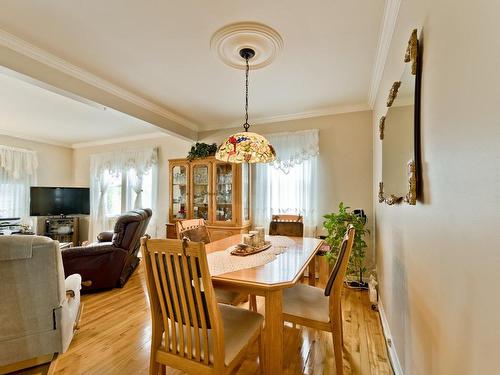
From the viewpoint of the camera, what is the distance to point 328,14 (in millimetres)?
1785

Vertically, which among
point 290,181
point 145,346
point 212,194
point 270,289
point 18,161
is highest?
point 18,161

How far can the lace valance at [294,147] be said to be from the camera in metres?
3.64

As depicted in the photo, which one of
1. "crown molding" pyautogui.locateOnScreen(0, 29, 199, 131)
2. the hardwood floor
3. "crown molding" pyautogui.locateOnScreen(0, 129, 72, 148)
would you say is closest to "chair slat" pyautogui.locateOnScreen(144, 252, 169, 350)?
the hardwood floor

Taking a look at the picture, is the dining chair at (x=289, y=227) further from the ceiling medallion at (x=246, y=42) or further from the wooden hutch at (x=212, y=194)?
the ceiling medallion at (x=246, y=42)

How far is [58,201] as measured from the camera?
5199 mm

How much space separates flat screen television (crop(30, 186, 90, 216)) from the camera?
16.4 feet

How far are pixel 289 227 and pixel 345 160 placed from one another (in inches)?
51.7

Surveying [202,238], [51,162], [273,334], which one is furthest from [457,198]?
[51,162]

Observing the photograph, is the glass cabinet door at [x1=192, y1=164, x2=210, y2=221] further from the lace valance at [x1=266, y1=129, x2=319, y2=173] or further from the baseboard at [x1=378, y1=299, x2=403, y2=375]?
the baseboard at [x1=378, y1=299, x2=403, y2=375]

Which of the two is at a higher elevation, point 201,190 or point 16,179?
point 16,179

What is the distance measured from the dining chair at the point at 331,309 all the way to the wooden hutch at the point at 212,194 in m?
2.15

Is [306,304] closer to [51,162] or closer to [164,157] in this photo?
[164,157]

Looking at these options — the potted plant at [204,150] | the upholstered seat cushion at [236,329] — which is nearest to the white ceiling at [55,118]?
the potted plant at [204,150]

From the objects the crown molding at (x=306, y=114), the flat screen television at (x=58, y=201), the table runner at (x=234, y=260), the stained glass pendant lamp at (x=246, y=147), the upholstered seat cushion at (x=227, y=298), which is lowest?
the upholstered seat cushion at (x=227, y=298)
